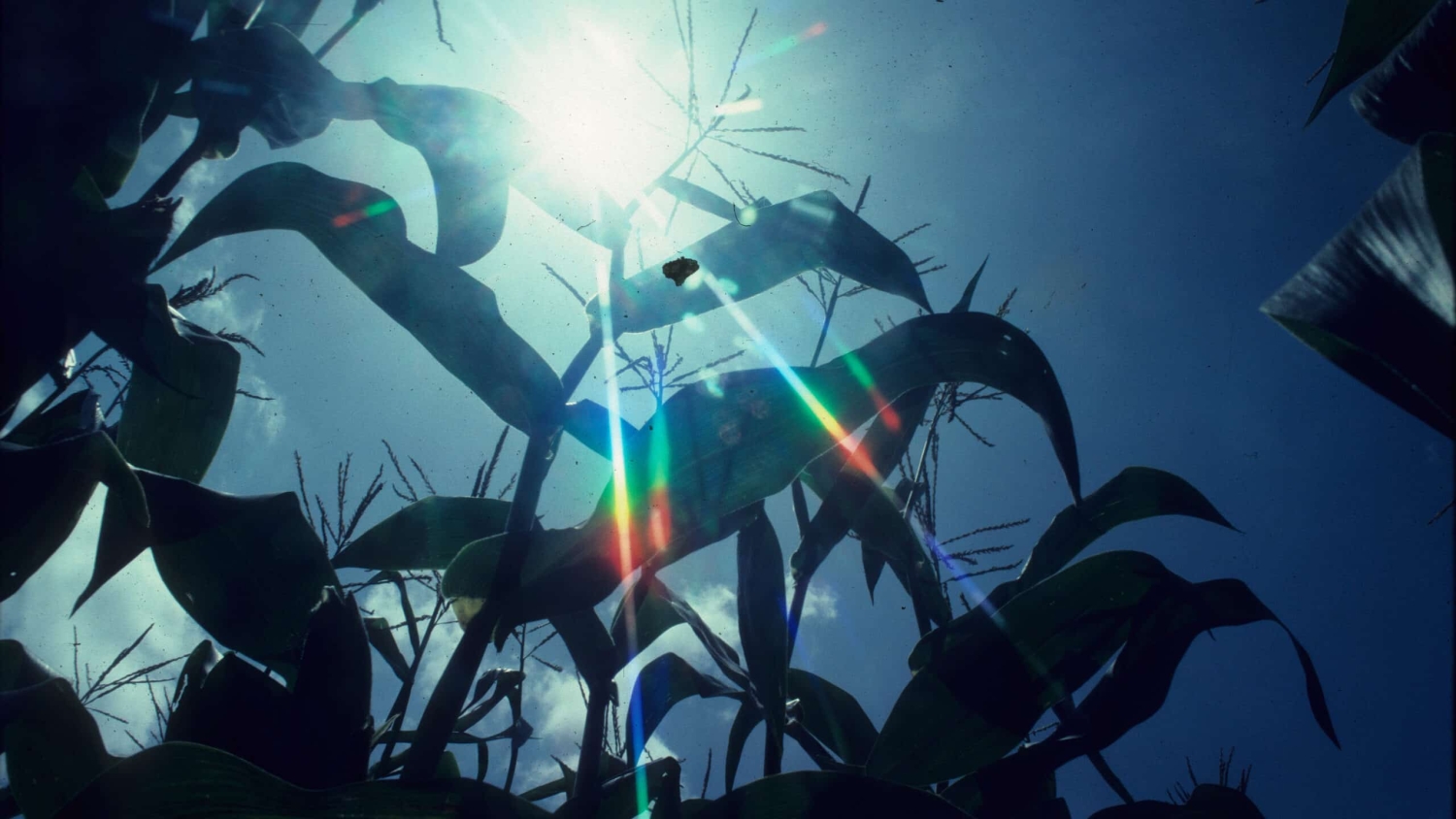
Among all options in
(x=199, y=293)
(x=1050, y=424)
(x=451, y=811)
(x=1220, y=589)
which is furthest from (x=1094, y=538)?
(x=199, y=293)

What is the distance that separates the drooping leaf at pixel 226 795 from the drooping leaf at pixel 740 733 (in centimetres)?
33

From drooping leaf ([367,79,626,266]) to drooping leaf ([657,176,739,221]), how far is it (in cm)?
7

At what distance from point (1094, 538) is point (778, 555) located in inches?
14.3

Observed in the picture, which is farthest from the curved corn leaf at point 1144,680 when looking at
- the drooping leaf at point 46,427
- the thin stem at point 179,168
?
the drooping leaf at point 46,427

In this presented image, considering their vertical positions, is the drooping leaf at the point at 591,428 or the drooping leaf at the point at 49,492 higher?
the drooping leaf at the point at 591,428

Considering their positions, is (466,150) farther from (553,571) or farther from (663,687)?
(663,687)

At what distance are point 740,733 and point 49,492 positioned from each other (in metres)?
0.63

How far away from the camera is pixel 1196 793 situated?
646 millimetres

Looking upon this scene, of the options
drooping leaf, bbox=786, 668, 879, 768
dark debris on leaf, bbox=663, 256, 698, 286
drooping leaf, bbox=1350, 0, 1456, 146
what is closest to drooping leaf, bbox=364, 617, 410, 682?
drooping leaf, bbox=786, 668, 879, 768

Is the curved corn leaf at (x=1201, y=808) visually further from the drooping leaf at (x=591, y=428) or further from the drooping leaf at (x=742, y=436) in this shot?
the drooping leaf at (x=591, y=428)

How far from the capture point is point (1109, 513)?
0.66 metres

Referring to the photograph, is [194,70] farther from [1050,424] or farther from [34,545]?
[1050,424]

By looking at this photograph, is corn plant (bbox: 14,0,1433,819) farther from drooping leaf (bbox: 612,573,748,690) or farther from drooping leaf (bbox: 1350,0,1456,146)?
drooping leaf (bbox: 1350,0,1456,146)

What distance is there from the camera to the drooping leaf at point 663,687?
2.41 ft
